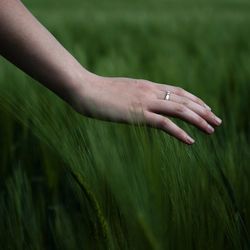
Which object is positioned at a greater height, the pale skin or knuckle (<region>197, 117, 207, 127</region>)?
the pale skin

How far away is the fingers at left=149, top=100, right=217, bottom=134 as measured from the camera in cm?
78

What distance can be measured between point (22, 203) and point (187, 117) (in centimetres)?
21

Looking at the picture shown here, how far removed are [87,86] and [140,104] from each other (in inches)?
2.7

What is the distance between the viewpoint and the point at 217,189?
2.33 feet

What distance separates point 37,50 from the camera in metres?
0.84

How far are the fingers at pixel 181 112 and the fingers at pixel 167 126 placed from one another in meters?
0.02

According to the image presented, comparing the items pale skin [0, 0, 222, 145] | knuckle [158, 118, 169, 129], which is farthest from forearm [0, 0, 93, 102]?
knuckle [158, 118, 169, 129]

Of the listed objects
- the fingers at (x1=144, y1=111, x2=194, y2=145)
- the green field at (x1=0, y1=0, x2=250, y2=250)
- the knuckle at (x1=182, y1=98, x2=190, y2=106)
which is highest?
the knuckle at (x1=182, y1=98, x2=190, y2=106)

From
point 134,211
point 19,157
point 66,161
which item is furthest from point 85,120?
point 19,157

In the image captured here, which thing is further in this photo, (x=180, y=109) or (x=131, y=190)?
(x=180, y=109)

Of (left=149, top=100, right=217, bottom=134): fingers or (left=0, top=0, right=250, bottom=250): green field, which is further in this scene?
(left=149, top=100, right=217, bottom=134): fingers

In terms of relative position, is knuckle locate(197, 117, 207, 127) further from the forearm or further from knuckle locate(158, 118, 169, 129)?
the forearm

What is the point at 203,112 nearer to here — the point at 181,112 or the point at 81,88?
the point at 181,112

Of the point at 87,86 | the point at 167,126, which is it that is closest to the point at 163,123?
the point at 167,126
